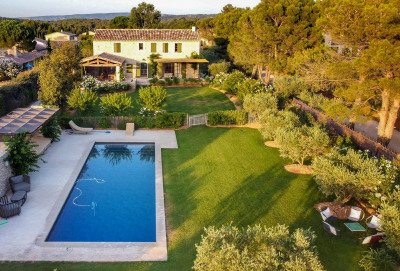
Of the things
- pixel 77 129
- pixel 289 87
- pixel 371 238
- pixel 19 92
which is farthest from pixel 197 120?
pixel 371 238

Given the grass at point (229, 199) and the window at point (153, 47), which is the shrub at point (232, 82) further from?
the grass at point (229, 199)

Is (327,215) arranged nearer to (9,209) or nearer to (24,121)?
(9,209)

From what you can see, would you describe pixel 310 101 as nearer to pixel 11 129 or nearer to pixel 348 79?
pixel 348 79

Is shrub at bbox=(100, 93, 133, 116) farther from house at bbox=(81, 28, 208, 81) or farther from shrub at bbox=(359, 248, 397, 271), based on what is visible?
house at bbox=(81, 28, 208, 81)

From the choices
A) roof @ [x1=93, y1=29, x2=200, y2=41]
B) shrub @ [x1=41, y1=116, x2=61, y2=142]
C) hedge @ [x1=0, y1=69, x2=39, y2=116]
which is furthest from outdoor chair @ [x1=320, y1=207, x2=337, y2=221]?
roof @ [x1=93, y1=29, x2=200, y2=41]

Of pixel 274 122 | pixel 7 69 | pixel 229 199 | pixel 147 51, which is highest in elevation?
pixel 147 51
